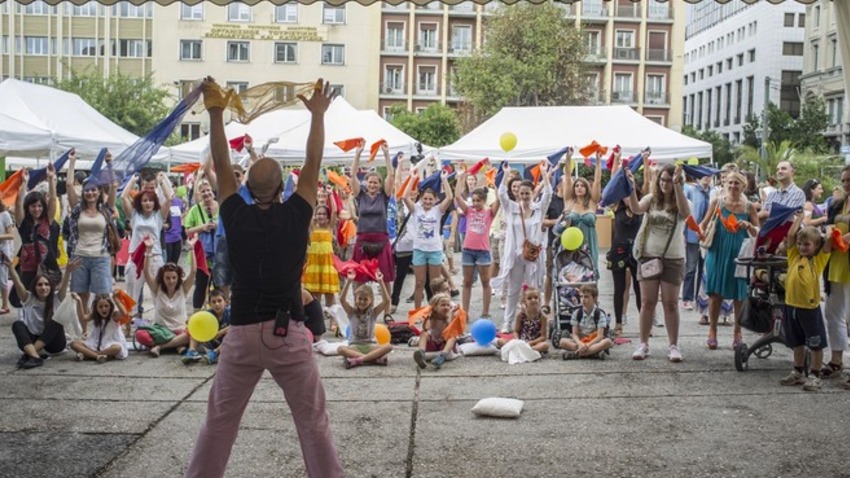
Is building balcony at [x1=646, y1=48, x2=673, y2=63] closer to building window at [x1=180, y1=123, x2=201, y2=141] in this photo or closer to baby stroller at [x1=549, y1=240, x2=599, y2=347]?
building window at [x1=180, y1=123, x2=201, y2=141]

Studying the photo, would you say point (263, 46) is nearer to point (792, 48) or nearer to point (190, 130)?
point (190, 130)

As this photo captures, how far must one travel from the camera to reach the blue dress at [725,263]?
388 inches

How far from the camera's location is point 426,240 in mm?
11617

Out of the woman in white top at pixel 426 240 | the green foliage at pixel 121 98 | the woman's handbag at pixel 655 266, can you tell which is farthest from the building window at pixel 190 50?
the woman's handbag at pixel 655 266

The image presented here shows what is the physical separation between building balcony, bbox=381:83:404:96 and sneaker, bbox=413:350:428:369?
63214mm

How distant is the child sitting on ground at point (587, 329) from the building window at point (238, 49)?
61.7 metres

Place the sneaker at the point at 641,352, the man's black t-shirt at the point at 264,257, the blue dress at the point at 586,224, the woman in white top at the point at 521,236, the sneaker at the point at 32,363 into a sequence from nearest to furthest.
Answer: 1. the man's black t-shirt at the point at 264,257
2. the sneaker at the point at 32,363
3. the sneaker at the point at 641,352
4. the blue dress at the point at 586,224
5. the woman in white top at the point at 521,236

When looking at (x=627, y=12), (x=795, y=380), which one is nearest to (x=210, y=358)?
(x=795, y=380)

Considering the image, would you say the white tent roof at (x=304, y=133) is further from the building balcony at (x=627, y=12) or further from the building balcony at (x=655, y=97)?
the building balcony at (x=655, y=97)

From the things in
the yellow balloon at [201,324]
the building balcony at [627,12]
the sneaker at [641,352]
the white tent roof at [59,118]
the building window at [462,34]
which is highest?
the building balcony at [627,12]

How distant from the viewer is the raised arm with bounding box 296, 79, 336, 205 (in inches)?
186

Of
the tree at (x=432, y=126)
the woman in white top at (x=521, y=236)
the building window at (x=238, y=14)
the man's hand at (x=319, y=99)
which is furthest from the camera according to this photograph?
the building window at (x=238, y=14)

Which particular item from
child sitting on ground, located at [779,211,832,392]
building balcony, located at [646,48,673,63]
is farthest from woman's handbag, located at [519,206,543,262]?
building balcony, located at [646,48,673,63]

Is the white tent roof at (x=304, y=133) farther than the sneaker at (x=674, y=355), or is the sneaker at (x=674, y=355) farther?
the white tent roof at (x=304, y=133)
